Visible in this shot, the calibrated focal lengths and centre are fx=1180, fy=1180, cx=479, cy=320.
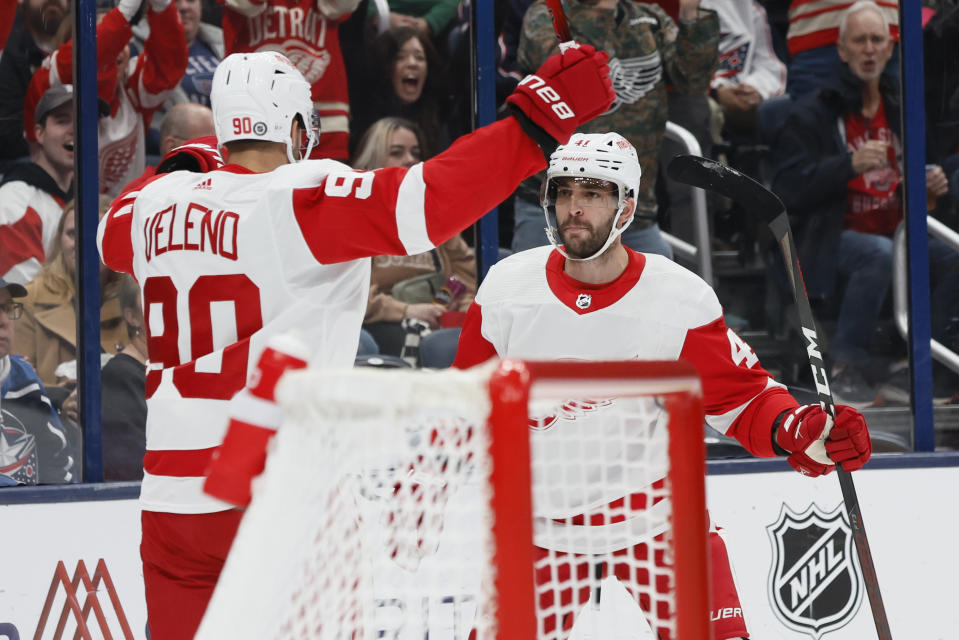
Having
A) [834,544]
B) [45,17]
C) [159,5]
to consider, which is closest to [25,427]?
[45,17]

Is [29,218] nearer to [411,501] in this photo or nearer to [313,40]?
[313,40]

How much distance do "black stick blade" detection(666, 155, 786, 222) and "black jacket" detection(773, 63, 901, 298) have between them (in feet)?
5.45

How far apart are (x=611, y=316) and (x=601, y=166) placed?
34 cm

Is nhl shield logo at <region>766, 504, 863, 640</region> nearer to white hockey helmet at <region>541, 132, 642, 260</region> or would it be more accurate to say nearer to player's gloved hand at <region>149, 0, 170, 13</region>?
white hockey helmet at <region>541, 132, 642, 260</region>

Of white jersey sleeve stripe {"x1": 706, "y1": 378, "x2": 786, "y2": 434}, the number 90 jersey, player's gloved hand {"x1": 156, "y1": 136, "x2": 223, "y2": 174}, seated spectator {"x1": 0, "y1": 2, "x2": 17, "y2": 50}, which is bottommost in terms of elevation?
white jersey sleeve stripe {"x1": 706, "y1": 378, "x2": 786, "y2": 434}

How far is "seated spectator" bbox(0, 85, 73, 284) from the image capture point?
3527mm

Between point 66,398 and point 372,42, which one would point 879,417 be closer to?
point 372,42

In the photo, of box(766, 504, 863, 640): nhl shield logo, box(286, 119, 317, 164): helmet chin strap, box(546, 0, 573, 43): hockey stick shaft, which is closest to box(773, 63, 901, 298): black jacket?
box(766, 504, 863, 640): nhl shield logo

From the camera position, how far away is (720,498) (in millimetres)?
3461

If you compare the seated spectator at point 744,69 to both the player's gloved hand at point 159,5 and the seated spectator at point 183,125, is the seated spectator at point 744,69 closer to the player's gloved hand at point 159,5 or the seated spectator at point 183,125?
the seated spectator at point 183,125

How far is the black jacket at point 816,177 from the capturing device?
4.24 m

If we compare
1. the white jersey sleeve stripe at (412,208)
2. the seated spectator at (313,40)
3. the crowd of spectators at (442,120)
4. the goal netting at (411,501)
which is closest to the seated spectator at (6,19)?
the crowd of spectators at (442,120)

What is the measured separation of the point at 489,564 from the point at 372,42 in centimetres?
286

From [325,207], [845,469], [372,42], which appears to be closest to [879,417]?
[845,469]
